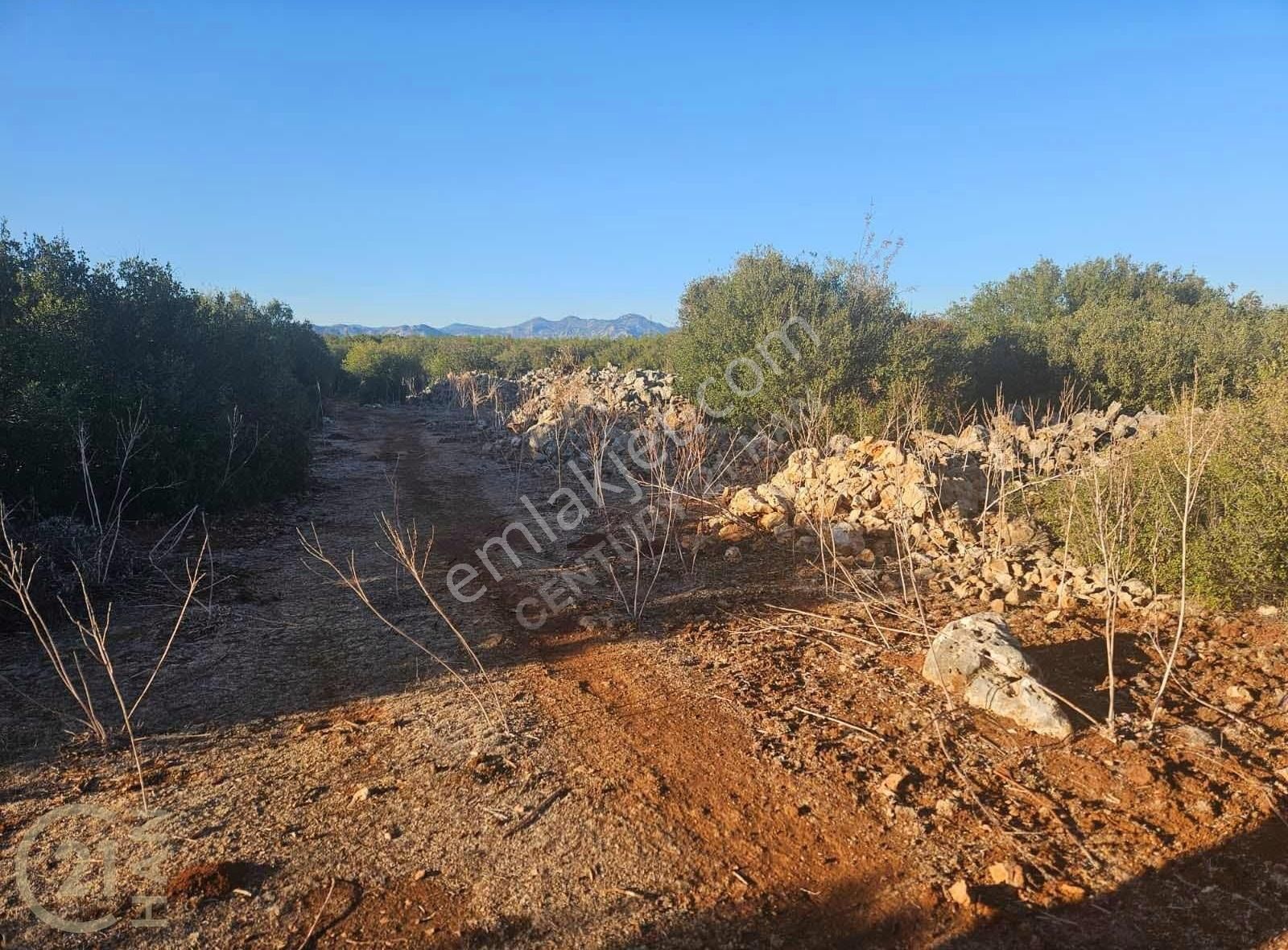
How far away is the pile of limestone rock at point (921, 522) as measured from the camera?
5344mm

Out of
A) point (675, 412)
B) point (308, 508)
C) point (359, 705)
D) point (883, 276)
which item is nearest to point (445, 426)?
point (675, 412)

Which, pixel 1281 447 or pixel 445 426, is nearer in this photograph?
pixel 1281 447

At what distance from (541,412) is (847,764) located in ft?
41.9

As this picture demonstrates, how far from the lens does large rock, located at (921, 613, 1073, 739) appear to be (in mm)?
3562

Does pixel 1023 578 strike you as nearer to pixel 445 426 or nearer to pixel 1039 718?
pixel 1039 718

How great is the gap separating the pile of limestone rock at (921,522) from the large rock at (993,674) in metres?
0.81

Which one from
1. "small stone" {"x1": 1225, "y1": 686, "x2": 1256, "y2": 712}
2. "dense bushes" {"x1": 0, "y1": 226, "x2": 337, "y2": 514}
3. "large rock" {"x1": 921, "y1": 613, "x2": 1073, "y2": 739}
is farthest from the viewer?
"dense bushes" {"x1": 0, "y1": 226, "x2": 337, "y2": 514}

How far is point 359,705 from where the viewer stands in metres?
4.04

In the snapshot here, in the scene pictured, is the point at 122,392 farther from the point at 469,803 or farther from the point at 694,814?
the point at 694,814

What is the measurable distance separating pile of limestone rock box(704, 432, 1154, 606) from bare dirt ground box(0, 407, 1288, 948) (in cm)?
48

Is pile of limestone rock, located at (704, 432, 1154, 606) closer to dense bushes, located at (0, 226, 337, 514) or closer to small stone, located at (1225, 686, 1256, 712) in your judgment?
small stone, located at (1225, 686, 1256, 712)

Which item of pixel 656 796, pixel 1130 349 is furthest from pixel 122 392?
pixel 1130 349

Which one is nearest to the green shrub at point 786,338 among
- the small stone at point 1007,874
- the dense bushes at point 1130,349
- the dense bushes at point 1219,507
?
the dense bushes at point 1130,349

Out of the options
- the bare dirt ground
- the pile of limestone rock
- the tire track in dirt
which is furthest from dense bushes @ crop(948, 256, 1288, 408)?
the tire track in dirt
